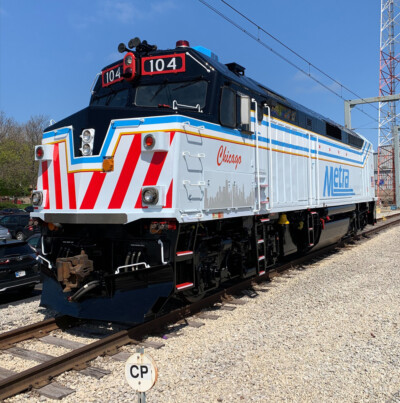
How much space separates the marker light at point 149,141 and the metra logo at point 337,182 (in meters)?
6.74

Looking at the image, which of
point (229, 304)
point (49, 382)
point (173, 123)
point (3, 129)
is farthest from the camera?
point (3, 129)

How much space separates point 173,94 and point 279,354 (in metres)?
3.87

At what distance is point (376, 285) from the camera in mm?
8094

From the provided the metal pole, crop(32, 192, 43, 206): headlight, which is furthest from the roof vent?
the metal pole

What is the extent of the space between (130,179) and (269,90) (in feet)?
15.1

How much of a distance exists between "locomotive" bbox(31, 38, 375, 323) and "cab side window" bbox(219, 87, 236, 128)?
0.02 m

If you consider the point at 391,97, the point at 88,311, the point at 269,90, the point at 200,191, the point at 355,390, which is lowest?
the point at 355,390

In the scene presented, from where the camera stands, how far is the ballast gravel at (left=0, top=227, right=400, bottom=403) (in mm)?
3906

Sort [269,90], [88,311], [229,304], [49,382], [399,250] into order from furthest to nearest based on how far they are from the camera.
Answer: [399,250]
[269,90]
[229,304]
[88,311]
[49,382]

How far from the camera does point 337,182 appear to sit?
1188 cm

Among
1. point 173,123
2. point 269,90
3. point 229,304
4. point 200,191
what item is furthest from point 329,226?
point 173,123

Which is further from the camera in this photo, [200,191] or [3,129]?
[3,129]

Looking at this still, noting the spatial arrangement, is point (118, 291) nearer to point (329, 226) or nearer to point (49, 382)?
point (49, 382)

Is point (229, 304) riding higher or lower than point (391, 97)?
lower
